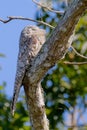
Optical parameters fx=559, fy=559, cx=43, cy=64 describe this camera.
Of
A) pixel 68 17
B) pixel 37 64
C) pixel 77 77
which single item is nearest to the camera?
pixel 68 17

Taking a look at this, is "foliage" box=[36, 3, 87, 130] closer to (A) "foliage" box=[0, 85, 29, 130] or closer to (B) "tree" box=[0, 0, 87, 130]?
(A) "foliage" box=[0, 85, 29, 130]

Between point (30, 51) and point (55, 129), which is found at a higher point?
point (30, 51)

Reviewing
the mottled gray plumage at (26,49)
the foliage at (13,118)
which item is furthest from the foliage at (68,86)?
the mottled gray plumage at (26,49)

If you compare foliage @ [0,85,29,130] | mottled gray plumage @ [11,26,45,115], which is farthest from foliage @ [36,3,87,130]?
mottled gray plumage @ [11,26,45,115]

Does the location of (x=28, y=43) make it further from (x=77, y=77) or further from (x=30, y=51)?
(x=77, y=77)

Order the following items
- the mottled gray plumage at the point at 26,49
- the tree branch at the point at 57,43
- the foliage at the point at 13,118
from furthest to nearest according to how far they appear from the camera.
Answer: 1. the foliage at the point at 13,118
2. the mottled gray plumage at the point at 26,49
3. the tree branch at the point at 57,43

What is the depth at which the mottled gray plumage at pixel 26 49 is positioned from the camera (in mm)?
2533

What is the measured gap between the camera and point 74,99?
15.4 feet

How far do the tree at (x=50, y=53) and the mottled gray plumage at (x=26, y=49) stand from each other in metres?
0.05

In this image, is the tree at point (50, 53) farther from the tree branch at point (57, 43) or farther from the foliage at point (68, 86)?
the foliage at point (68, 86)

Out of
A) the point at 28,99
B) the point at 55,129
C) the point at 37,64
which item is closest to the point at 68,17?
the point at 37,64

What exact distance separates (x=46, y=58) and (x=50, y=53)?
0.03 metres

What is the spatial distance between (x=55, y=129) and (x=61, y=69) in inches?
21.2

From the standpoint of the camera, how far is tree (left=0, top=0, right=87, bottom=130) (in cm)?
227
